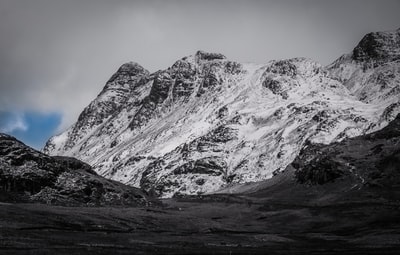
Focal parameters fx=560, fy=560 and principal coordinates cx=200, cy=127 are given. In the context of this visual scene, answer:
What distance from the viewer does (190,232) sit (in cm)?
14438

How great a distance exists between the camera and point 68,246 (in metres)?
89.6

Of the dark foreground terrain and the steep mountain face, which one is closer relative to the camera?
the dark foreground terrain

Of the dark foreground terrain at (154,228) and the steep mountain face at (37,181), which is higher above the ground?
the steep mountain face at (37,181)

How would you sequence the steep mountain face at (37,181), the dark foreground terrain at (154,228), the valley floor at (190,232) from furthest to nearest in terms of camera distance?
the steep mountain face at (37,181) < the dark foreground terrain at (154,228) < the valley floor at (190,232)

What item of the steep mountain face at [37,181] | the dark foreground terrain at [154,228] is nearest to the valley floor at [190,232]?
the dark foreground terrain at [154,228]

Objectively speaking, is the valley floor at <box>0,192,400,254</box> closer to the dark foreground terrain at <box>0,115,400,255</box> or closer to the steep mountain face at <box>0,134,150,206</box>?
the dark foreground terrain at <box>0,115,400,255</box>

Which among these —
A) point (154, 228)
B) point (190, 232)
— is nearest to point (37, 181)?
point (154, 228)

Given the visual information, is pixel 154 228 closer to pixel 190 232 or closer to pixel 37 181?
pixel 190 232

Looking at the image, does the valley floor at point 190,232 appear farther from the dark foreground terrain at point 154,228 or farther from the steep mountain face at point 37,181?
the steep mountain face at point 37,181

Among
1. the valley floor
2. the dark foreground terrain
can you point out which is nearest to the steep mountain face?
the dark foreground terrain

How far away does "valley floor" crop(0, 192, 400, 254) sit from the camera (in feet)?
307

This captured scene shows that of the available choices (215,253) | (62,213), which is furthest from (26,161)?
(215,253)

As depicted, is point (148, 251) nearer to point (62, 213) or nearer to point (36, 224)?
point (36, 224)

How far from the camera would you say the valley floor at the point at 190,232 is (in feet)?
307
